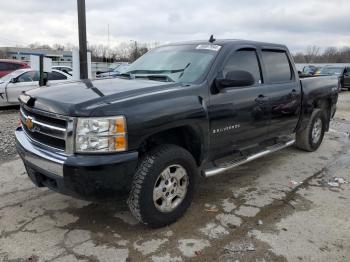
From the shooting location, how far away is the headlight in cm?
304

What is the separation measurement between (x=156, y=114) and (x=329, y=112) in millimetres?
4921

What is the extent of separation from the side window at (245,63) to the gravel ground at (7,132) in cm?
398

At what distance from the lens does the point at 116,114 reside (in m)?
3.07

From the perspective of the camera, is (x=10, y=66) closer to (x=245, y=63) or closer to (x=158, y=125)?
(x=245, y=63)

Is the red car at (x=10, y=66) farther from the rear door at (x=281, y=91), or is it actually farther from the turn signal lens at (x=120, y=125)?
the turn signal lens at (x=120, y=125)

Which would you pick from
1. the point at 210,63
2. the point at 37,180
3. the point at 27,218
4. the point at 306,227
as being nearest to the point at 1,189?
the point at 27,218

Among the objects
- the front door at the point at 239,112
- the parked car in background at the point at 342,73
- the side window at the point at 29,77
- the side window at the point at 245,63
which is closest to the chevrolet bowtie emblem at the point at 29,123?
the front door at the point at 239,112

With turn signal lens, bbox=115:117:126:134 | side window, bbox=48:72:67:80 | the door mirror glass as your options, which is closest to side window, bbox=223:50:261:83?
turn signal lens, bbox=115:117:126:134

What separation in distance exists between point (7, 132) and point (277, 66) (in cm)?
583

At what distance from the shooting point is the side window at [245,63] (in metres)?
4.41

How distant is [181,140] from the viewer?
12.8ft

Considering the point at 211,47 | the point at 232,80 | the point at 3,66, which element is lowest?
the point at 232,80

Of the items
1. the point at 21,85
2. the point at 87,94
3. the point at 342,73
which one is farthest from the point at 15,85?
the point at 342,73

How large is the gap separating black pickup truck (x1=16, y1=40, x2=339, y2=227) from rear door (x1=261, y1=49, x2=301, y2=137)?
0.03 metres
